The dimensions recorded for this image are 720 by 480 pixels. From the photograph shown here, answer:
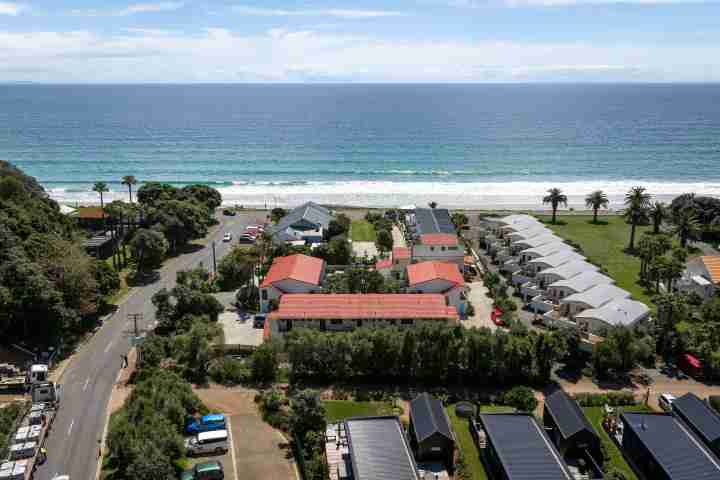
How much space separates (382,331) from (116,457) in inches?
664

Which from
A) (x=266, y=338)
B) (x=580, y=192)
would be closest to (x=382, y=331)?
(x=266, y=338)

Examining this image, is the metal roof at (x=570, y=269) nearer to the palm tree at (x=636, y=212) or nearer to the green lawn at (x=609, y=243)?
the green lawn at (x=609, y=243)

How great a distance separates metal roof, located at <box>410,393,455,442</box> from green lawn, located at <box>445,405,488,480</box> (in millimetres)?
1657

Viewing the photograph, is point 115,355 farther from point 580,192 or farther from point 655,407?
point 580,192

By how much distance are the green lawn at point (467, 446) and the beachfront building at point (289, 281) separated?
717 inches

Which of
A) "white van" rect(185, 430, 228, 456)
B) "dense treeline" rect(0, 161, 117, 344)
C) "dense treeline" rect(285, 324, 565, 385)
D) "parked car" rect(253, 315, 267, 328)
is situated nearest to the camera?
"white van" rect(185, 430, 228, 456)

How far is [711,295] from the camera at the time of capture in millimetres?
53000

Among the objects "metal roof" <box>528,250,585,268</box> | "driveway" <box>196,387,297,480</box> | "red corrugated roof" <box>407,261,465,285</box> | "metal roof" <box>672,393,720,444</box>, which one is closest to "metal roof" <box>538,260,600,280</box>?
"metal roof" <box>528,250,585,268</box>

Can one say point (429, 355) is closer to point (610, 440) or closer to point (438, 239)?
point (610, 440)

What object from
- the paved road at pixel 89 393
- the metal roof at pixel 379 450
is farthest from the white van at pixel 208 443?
the metal roof at pixel 379 450

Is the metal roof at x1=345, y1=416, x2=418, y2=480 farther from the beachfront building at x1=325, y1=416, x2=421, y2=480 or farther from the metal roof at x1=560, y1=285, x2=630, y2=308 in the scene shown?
the metal roof at x1=560, y1=285, x2=630, y2=308

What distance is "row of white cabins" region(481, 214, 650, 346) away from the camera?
44719 mm

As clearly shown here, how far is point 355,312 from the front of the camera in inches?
1759

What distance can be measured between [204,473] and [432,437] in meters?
11.3
